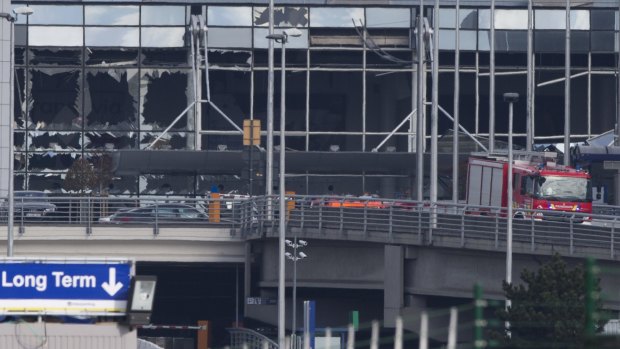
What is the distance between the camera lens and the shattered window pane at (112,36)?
7519 cm

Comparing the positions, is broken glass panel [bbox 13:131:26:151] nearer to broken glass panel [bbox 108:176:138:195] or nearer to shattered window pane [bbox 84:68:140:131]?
shattered window pane [bbox 84:68:140:131]

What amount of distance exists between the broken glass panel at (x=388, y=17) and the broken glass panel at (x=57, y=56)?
12335mm

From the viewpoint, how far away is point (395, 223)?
47438 mm

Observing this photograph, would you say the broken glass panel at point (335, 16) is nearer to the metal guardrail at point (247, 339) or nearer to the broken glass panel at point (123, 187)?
the broken glass panel at point (123, 187)

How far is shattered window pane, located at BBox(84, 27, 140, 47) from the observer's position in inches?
2960

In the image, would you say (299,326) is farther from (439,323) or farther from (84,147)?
(84,147)

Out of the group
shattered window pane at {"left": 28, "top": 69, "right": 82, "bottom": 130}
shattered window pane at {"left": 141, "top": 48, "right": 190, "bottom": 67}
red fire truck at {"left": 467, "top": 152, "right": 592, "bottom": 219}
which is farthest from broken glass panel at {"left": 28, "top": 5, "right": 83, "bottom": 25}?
red fire truck at {"left": 467, "top": 152, "right": 592, "bottom": 219}

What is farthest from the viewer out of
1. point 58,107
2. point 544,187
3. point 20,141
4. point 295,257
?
point 58,107

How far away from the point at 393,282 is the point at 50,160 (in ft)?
108

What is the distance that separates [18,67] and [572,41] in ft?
Result: 77.3

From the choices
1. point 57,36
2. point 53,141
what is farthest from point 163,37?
point 53,141

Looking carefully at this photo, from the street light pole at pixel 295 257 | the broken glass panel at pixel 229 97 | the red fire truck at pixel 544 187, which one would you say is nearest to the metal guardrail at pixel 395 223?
the street light pole at pixel 295 257

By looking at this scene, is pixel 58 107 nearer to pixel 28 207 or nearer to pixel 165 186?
pixel 165 186

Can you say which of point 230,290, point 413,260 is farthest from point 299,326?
point 230,290
